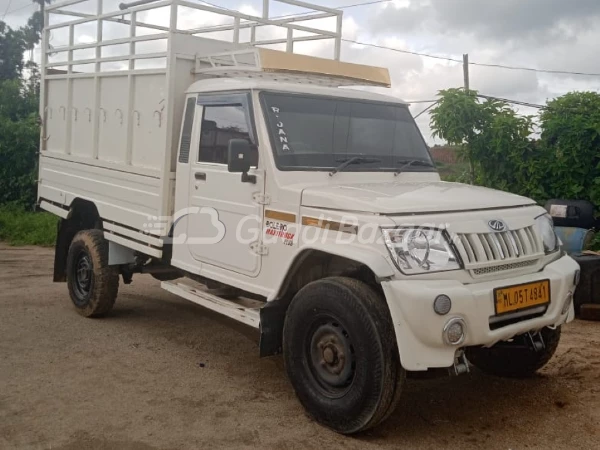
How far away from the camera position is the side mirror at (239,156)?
4336 millimetres

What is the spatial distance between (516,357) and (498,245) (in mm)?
1338

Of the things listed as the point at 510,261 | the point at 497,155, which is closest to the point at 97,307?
the point at 510,261

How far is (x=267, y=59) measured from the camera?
474 centimetres

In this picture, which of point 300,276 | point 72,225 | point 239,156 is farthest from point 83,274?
point 300,276

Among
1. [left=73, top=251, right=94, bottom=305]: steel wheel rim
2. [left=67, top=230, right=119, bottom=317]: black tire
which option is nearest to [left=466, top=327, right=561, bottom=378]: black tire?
[left=67, top=230, right=119, bottom=317]: black tire

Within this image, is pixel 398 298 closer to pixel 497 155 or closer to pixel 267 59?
pixel 267 59

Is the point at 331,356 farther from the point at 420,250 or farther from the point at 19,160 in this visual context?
the point at 19,160

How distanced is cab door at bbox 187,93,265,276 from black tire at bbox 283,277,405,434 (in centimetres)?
69

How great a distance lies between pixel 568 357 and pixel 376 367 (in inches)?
99.5

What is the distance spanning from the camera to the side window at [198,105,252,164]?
4.75m

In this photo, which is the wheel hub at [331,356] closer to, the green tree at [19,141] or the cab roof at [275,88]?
the cab roof at [275,88]

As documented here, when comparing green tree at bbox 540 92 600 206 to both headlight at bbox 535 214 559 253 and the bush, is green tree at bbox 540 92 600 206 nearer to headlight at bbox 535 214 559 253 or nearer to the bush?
headlight at bbox 535 214 559 253

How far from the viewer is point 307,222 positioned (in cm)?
412

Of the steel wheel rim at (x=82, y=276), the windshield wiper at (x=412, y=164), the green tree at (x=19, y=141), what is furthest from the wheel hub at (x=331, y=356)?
the green tree at (x=19, y=141)
